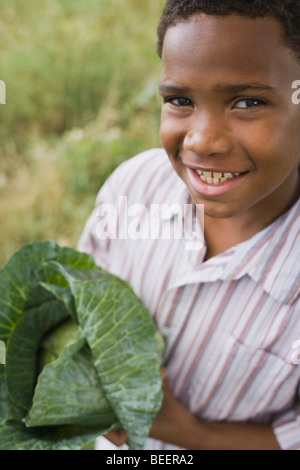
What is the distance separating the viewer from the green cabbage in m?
0.66

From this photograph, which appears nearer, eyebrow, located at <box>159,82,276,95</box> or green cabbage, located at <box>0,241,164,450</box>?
eyebrow, located at <box>159,82,276,95</box>

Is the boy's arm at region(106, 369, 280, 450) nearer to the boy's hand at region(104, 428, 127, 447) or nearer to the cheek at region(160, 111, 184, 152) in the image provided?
the boy's hand at region(104, 428, 127, 447)

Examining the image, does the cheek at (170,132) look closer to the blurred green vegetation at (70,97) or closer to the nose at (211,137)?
the nose at (211,137)

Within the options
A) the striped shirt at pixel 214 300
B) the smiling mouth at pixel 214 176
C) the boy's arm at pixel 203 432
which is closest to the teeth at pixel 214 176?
the smiling mouth at pixel 214 176

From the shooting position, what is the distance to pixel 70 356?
659 mm

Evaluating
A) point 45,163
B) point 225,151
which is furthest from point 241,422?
point 45,163

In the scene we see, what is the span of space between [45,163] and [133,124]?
375mm

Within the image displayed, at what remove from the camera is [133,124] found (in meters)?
1.90

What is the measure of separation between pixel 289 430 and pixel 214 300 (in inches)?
9.5

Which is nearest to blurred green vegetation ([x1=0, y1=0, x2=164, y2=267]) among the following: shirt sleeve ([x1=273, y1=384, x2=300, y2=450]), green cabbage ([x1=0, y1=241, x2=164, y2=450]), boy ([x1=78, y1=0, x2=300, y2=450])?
boy ([x1=78, y1=0, x2=300, y2=450])

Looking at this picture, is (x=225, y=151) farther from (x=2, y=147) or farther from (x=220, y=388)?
(x=2, y=147)

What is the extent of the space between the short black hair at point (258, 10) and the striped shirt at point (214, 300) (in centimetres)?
25

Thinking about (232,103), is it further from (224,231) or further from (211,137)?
(224,231)

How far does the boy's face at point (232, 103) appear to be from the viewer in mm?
506
